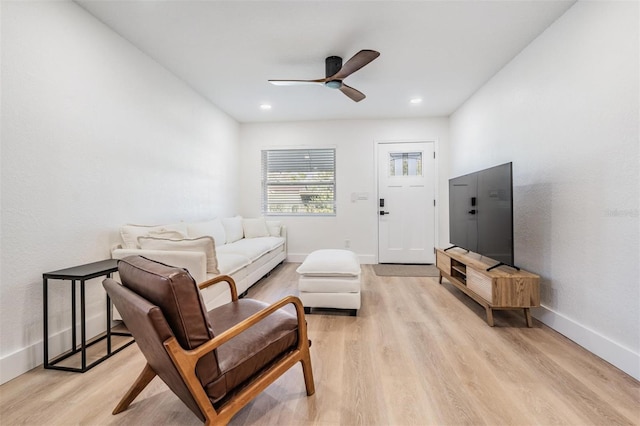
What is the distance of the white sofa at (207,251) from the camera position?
222cm

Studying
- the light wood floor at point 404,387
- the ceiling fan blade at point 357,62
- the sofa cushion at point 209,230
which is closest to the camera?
the light wood floor at point 404,387

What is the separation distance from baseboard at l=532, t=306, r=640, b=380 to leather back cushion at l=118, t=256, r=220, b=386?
7.69 feet

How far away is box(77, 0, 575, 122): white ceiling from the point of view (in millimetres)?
2131

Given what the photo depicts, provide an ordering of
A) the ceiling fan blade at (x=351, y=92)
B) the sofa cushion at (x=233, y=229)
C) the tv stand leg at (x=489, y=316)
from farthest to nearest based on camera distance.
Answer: the sofa cushion at (x=233, y=229), the ceiling fan blade at (x=351, y=92), the tv stand leg at (x=489, y=316)

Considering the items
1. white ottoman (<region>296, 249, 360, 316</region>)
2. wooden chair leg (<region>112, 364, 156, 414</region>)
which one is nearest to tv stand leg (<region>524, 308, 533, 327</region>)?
white ottoman (<region>296, 249, 360, 316</region>)

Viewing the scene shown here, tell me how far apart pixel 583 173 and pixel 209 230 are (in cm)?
362

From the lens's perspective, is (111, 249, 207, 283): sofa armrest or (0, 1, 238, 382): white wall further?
(111, 249, 207, 283): sofa armrest

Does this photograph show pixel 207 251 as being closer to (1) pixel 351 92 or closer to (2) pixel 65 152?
(2) pixel 65 152

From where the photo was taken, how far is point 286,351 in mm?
1456

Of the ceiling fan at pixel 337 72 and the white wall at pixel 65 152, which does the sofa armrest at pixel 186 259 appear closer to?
the white wall at pixel 65 152

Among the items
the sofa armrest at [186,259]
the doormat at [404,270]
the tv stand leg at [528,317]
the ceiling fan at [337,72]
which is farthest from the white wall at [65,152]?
the tv stand leg at [528,317]

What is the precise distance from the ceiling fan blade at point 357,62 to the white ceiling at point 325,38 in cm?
23

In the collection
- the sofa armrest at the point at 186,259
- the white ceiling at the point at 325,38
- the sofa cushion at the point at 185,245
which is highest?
the white ceiling at the point at 325,38

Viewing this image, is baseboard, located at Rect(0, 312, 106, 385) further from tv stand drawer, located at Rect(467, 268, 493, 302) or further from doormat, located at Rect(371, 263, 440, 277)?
doormat, located at Rect(371, 263, 440, 277)
